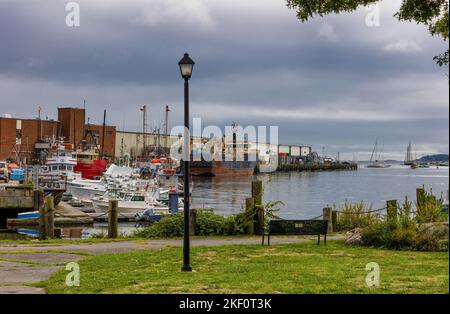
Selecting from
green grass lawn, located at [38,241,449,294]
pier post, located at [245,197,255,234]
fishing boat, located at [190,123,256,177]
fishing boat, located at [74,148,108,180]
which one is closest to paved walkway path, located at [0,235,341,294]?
green grass lawn, located at [38,241,449,294]

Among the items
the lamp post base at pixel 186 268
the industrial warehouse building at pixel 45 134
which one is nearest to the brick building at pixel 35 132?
the industrial warehouse building at pixel 45 134

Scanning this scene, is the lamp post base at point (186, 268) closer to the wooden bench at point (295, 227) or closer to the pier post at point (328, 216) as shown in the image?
the wooden bench at point (295, 227)

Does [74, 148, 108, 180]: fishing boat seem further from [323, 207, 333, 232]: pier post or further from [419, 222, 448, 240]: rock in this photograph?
[419, 222, 448, 240]: rock

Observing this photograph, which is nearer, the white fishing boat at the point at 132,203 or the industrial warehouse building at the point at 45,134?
the white fishing boat at the point at 132,203

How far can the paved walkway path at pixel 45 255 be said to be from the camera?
13.1 meters

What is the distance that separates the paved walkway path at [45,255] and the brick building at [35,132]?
94871mm

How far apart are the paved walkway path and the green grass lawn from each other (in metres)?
0.62

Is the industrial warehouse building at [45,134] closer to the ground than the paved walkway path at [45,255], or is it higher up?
higher up

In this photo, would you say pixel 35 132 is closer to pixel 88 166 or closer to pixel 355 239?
pixel 88 166

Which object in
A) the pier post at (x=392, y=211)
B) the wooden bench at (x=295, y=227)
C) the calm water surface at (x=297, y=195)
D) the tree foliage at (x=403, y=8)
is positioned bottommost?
the calm water surface at (x=297, y=195)

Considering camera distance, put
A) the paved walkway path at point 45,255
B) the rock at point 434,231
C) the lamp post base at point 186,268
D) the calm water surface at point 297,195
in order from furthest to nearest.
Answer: the calm water surface at point 297,195, the rock at point 434,231, the lamp post base at point 186,268, the paved walkway path at point 45,255

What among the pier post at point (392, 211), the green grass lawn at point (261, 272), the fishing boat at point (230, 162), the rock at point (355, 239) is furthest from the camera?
the fishing boat at point (230, 162)
